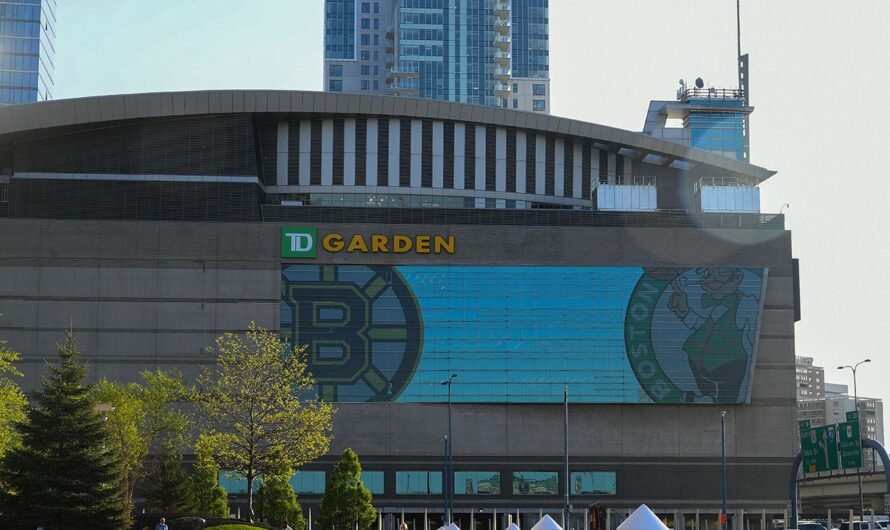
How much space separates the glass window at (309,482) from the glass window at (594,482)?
17.8m

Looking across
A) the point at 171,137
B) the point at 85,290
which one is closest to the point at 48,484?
the point at 85,290

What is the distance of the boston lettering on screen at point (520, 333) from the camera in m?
94.4

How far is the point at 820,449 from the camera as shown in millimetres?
74625

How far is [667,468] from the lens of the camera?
315 ft

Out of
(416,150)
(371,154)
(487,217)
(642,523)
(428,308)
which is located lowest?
(642,523)

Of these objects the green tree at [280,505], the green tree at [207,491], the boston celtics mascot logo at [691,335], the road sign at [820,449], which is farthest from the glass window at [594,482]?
the green tree at [207,491]

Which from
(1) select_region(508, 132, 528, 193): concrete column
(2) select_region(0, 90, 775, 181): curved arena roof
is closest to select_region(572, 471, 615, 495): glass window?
(1) select_region(508, 132, 528, 193): concrete column

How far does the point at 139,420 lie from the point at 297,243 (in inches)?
874

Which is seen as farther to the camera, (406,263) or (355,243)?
(406,263)

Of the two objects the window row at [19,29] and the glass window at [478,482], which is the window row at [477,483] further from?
the window row at [19,29]

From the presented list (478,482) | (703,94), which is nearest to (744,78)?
(703,94)

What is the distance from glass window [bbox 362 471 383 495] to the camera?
310 feet

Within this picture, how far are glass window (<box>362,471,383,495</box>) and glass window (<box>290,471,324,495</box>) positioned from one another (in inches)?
119

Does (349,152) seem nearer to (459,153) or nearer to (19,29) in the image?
(459,153)
